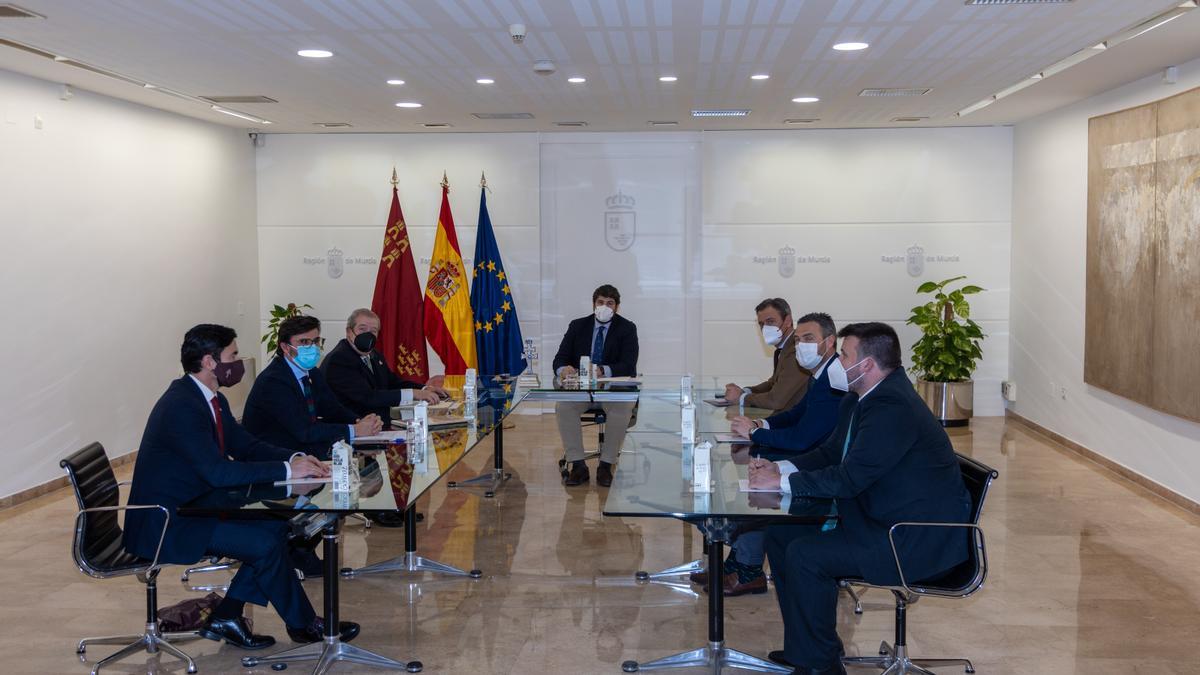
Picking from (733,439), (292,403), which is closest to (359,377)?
(292,403)

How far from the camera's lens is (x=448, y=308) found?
1025cm

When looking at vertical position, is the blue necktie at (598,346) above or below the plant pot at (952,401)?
above

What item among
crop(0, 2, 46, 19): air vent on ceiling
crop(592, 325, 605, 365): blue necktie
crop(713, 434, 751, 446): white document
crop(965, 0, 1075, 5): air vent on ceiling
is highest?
crop(965, 0, 1075, 5): air vent on ceiling

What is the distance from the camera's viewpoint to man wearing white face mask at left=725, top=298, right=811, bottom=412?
6121 mm

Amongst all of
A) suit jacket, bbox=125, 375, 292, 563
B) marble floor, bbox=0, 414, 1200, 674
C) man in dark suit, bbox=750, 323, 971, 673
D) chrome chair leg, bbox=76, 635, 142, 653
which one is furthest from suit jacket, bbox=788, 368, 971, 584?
chrome chair leg, bbox=76, 635, 142, 653

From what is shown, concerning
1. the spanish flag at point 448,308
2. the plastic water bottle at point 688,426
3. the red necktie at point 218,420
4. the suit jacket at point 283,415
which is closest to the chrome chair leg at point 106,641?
the red necktie at point 218,420

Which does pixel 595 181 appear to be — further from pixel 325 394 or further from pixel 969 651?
pixel 969 651

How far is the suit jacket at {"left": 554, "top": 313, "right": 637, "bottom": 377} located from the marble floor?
50.1 inches

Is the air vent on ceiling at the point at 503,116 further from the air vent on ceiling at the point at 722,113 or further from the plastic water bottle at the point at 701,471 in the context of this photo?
the plastic water bottle at the point at 701,471

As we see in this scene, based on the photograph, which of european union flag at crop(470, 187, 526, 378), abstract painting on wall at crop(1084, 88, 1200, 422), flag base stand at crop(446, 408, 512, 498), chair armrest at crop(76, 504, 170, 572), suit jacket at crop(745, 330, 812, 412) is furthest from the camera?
european union flag at crop(470, 187, 526, 378)

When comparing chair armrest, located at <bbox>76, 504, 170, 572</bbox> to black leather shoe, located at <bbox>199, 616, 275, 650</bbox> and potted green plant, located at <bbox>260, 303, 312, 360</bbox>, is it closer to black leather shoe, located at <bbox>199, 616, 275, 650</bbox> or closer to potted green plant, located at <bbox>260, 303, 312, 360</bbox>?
black leather shoe, located at <bbox>199, 616, 275, 650</bbox>

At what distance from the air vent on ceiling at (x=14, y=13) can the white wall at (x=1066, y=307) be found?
23.2 ft

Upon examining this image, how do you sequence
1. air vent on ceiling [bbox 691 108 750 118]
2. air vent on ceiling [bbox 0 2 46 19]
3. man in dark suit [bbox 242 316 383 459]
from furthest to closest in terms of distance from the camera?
air vent on ceiling [bbox 691 108 750 118]
man in dark suit [bbox 242 316 383 459]
air vent on ceiling [bbox 0 2 46 19]

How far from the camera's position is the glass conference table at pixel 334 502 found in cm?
405
